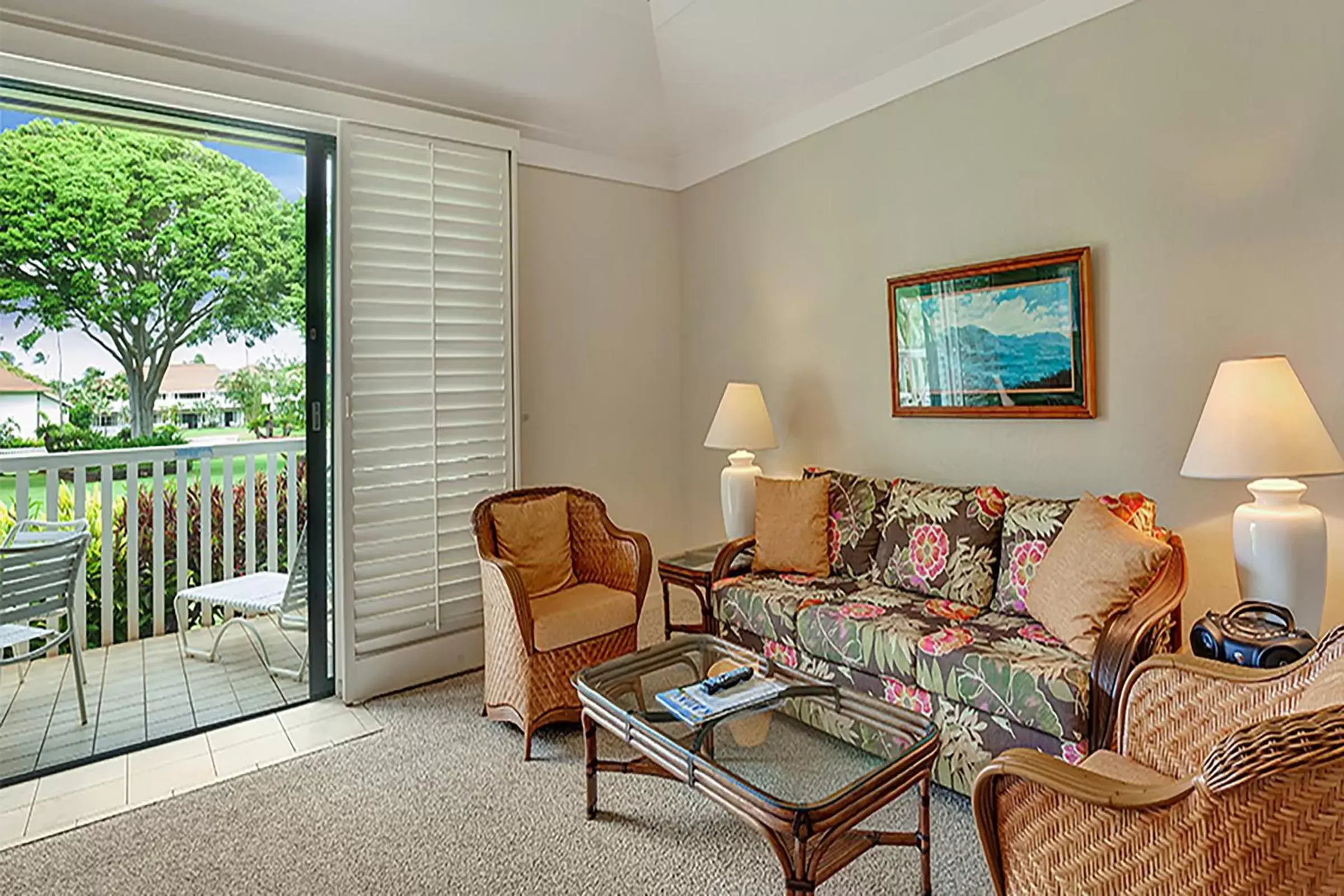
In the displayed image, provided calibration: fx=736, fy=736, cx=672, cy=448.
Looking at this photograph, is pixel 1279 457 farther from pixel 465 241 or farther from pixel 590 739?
pixel 465 241

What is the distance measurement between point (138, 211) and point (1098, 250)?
183 inches

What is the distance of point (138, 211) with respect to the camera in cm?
392

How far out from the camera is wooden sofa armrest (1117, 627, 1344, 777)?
1604 mm

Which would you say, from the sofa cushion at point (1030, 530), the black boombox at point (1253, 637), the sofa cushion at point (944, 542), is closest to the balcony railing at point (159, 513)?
the sofa cushion at point (944, 542)

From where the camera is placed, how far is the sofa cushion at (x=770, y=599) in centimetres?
294

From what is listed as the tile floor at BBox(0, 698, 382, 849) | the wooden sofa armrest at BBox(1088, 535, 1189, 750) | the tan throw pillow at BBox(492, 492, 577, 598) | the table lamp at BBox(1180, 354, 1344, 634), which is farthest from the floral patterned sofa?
the tile floor at BBox(0, 698, 382, 849)

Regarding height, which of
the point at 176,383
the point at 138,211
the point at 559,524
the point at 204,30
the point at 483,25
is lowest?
the point at 559,524

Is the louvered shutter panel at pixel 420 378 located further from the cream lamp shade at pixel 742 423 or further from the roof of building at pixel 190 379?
the roof of building at pixel 190 379

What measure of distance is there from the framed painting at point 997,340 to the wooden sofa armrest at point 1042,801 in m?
1.76

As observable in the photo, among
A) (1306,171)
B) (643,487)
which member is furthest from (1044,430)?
(643,487)

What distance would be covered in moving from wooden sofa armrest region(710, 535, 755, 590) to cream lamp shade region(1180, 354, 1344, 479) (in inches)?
70.1

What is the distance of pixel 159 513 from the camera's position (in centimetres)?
412

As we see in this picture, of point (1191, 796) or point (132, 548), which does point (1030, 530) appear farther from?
point (132, 548)

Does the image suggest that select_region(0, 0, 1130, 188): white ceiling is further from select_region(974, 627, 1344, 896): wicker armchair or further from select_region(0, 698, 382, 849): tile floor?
select_region(0, 698, 382, 849): tile floor
